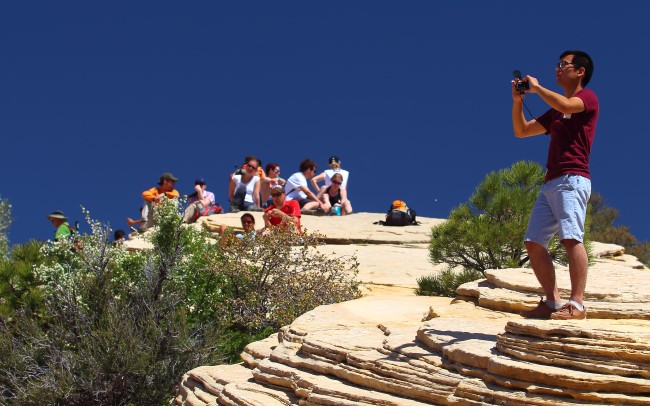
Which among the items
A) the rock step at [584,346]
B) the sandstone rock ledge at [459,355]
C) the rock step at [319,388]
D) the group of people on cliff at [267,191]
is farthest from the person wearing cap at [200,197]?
the rock step at [584,346]

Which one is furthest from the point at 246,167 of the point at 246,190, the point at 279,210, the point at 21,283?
the point at 21,283

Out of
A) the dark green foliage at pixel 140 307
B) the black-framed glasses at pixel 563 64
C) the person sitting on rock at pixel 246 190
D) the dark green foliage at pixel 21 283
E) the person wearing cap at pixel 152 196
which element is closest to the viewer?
the black-framed glasses at pixel 563 64

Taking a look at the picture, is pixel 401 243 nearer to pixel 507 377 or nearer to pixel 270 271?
pixel 270 271

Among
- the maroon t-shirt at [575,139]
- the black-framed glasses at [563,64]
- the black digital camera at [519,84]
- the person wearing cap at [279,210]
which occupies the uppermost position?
the person wearing cap at [279,210]

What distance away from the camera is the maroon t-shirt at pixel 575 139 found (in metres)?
6.83

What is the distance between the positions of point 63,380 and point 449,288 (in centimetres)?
559

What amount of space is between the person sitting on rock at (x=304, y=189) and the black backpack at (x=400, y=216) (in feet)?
6.66

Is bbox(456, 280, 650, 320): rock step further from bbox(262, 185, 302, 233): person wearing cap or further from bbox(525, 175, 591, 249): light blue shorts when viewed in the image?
bbox(262, 185, 302, 233): person wearing cap

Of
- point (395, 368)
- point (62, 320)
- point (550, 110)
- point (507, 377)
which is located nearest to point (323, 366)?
point (395, 368)

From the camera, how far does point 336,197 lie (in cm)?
2238

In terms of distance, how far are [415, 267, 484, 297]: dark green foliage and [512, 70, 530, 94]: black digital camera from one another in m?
6.22

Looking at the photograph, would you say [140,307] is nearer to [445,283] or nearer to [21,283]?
[21,283]

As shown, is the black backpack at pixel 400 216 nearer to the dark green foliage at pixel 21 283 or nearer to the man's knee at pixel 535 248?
the dark green foliage at pixel 21 283

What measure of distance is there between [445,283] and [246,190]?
9.53 meters
